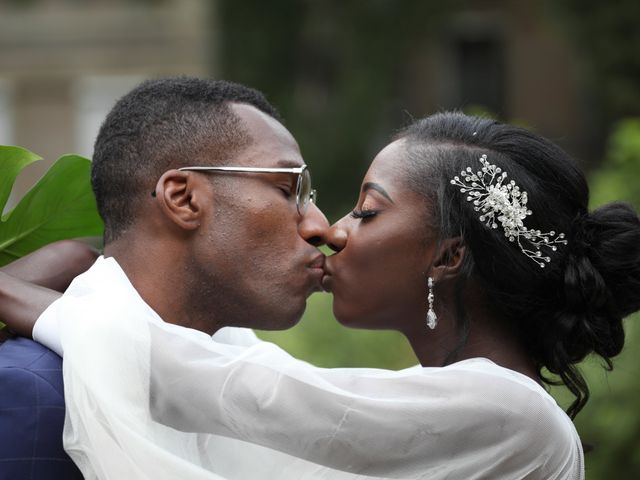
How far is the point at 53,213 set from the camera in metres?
4.18

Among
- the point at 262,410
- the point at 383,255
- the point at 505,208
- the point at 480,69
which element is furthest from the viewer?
the point at 480,69

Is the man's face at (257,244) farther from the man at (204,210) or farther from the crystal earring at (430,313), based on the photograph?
the crystal earring at (430,313)

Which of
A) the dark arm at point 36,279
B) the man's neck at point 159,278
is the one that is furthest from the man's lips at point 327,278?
the dark arm at point 36,279

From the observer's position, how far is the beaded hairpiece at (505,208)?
3682mm

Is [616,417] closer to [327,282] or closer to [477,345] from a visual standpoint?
[477,345]

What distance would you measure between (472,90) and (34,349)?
1968cm

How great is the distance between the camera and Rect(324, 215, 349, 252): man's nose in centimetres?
388

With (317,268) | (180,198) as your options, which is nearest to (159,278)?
(180,198)

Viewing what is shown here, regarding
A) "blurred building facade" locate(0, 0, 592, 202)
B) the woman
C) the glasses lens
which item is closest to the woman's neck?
the woman

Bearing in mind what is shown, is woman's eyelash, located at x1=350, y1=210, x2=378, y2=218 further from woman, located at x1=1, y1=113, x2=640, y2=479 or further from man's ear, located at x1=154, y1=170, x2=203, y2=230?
man's ear, located at x1=154, y1=170, x2=203, y2=230

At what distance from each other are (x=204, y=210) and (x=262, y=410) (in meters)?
0.83

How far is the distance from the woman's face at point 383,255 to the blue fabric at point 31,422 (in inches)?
41.8

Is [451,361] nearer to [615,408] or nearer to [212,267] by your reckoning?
[212,267]

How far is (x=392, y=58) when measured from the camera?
66.1 feet
